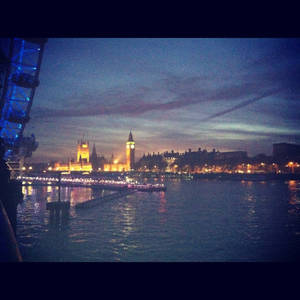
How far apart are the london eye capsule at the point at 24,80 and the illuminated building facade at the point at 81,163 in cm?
7971

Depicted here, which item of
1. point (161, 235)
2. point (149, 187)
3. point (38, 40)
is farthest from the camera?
point (149, 187)

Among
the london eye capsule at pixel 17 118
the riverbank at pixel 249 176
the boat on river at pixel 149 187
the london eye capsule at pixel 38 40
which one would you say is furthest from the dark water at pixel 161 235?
the riverbank at pixel 249 176

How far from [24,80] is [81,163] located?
82.3 meters

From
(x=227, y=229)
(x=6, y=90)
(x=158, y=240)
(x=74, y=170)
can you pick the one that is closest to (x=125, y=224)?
(x=158, y=240)

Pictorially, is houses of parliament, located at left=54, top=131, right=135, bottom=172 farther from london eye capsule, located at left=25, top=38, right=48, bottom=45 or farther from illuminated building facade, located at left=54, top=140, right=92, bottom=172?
london eye capsule, located at left=25, top=38, right=48, bottom=45

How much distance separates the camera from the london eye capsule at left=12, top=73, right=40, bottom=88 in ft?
48.3

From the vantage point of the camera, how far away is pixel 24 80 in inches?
586

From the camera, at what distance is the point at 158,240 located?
15781 mm

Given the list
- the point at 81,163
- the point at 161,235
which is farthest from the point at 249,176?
the point at 161,235

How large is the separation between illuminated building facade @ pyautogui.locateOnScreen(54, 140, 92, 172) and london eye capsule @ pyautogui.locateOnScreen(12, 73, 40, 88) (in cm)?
7971

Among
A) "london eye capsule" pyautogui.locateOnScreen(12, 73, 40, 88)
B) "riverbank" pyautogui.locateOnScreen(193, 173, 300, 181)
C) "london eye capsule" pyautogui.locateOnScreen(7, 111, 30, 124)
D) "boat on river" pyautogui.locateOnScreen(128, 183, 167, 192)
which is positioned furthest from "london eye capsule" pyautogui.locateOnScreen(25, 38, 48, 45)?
"riverbank" pyautogui.locateOnScreen(193, 173, 300, 181)

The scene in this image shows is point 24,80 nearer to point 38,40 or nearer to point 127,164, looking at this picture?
point 38,40
